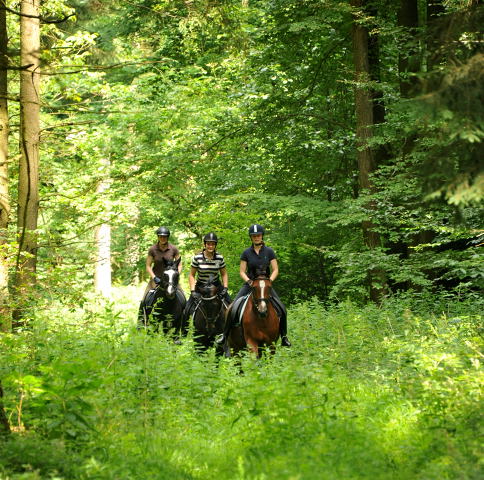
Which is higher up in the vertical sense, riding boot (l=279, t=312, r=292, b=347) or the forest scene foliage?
the forest scene foliage

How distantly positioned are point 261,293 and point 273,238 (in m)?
8.51

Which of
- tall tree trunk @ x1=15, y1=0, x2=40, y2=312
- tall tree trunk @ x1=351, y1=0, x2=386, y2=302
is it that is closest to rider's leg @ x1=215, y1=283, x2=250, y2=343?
tall tree trunk @ x1=15, y1=0, x2=40, y2=312

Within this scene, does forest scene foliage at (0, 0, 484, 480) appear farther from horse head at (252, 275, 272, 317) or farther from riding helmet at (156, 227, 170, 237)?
riding helmet at (156, 227, 170, 237)

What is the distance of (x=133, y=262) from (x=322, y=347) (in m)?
25.5

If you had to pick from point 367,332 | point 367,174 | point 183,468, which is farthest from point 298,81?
point 183,468

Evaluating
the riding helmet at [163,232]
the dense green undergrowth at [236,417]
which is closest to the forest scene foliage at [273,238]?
the dense green undergrowth at [236,417]

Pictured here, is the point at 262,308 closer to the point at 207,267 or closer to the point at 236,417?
the point at 207,267

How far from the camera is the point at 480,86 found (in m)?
6.38

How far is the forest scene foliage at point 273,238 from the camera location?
6371 mm

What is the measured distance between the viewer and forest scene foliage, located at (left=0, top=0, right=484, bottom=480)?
6371 mm

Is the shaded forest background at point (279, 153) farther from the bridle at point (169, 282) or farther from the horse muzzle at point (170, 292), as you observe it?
the horse muzzle at point (170, 292)

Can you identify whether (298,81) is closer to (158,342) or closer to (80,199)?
(80,199)

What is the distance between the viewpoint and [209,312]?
14023mm

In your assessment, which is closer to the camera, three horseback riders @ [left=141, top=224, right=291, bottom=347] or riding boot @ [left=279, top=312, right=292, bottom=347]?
riding boot @ [left=279, top=312, right=292, bottom=347]
